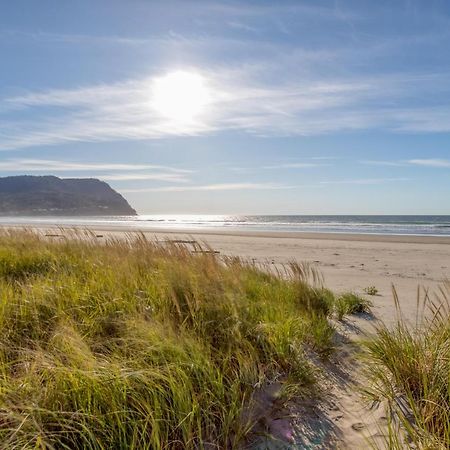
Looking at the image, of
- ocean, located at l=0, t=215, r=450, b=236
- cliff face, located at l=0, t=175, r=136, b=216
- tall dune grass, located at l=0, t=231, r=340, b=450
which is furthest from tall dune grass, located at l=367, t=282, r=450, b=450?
cliff face, located at l=0, t=175, r=136, b=216

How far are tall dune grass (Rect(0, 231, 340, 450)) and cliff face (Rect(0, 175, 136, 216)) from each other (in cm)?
12818

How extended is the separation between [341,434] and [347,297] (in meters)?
3.32

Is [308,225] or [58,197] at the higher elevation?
→ [58,197]

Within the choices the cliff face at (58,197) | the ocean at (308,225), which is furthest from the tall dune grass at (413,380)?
the cliff face at (58,197)

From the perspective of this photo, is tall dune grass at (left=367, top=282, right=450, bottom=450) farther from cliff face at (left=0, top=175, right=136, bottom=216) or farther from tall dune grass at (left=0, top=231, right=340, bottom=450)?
→ cliff face at (left=0, top=175, right=136, bottom=216)

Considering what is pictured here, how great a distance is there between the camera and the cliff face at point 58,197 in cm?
13100

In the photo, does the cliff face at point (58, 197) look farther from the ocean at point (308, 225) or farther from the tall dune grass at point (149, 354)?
the tall dune grass at point (149, 354)

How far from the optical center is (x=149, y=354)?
2.66m

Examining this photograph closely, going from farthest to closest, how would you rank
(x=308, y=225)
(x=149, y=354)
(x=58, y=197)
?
1. (x=58, y=197)
2. (x=308, y=225)
3. (x=149, y=354)

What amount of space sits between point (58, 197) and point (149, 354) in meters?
154

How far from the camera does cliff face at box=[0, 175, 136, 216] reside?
13100 centimetres

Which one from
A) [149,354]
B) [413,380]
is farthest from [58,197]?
[413,380]

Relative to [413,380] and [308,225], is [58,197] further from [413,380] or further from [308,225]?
[413,380]

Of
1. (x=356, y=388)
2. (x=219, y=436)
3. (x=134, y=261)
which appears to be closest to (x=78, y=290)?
(x=134, y=261)
